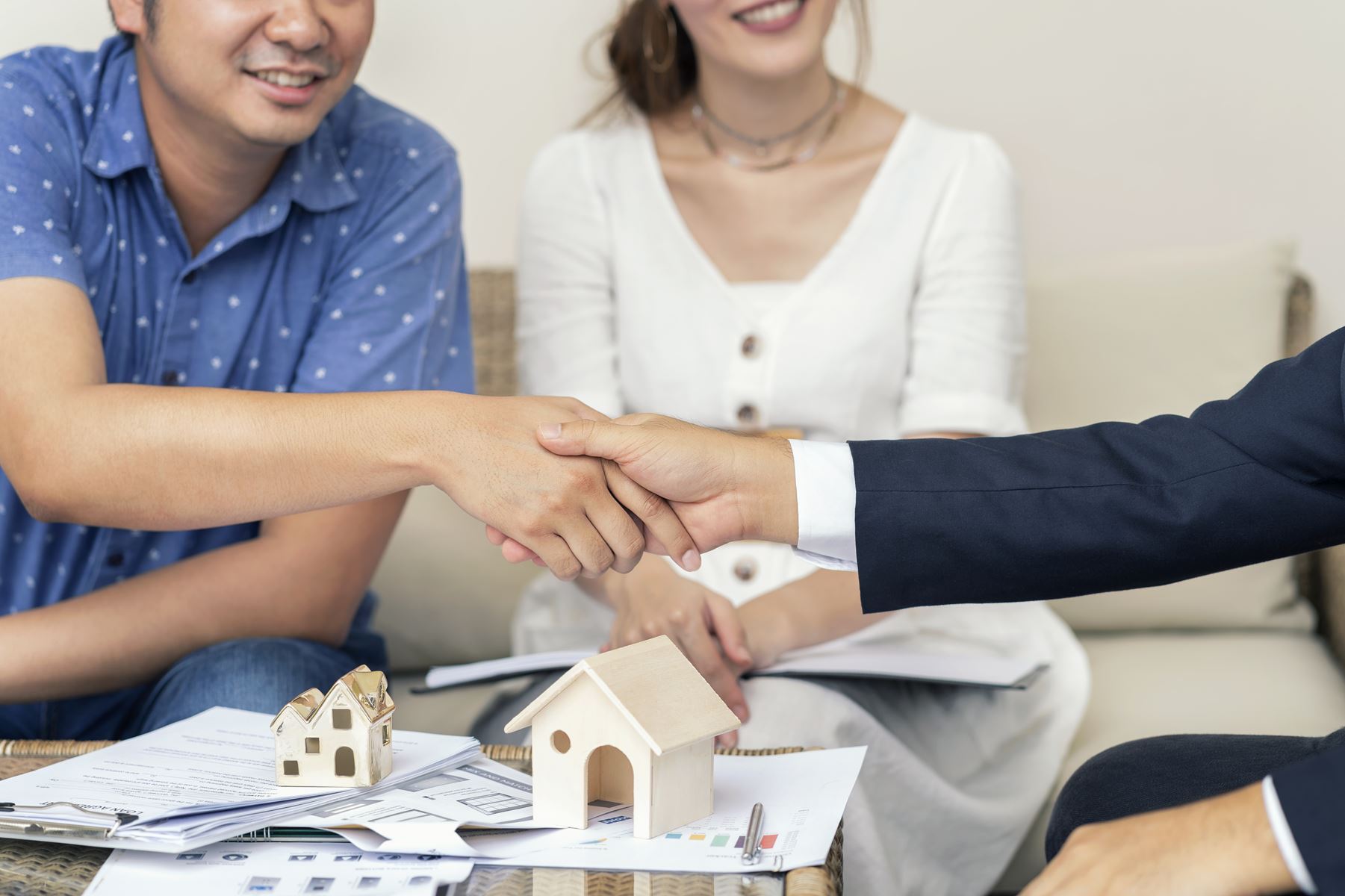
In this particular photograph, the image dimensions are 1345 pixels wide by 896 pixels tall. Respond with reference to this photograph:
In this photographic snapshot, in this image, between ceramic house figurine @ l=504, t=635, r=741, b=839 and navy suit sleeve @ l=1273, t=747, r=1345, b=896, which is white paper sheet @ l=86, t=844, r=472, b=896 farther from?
navy suit sleeve @ l=1273, t=747, r=1345, b=896

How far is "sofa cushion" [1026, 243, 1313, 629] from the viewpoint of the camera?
1849 mm

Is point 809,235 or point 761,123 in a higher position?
point 761,123

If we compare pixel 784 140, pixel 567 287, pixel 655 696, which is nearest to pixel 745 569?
pixel 567 287

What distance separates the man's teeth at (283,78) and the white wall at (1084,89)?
973 millimetres

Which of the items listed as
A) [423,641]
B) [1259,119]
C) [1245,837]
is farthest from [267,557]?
[1259,119]

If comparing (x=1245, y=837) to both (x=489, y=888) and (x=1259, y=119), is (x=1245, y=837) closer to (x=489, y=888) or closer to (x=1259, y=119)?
(x=489, y=888)

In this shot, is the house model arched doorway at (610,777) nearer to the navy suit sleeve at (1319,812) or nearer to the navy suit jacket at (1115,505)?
the navy suit jacket at (1115,505)

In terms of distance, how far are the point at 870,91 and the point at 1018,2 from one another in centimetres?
28

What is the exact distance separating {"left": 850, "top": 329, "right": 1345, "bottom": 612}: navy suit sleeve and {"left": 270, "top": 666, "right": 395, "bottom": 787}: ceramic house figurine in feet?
1.30

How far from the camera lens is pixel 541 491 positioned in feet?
3.78

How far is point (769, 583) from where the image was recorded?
5.09ft

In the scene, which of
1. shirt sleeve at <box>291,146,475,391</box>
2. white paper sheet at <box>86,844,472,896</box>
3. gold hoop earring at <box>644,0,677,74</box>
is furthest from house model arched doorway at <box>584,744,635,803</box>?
gold hoop earring at <box>644,0,677,74</box>

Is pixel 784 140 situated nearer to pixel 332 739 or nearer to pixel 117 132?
pixel 117 132

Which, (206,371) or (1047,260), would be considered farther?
(1047,260)
